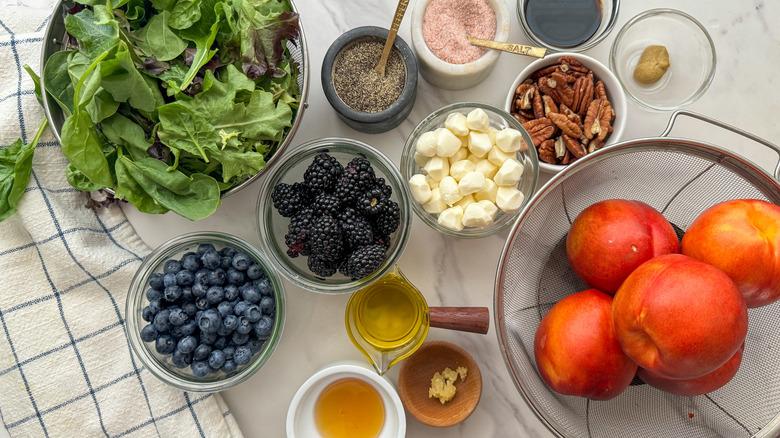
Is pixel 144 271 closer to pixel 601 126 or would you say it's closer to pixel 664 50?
pixel 601 126

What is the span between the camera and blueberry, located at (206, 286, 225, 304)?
1087 millimetres

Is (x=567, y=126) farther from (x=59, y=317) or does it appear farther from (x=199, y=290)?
(x=59, y=317)

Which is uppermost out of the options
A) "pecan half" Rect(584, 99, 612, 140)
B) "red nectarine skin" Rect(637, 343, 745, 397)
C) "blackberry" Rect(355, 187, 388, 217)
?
"pecan half" Rect(584, 99, 612, 140)

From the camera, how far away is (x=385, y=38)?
3.85ft

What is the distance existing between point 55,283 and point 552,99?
1194 millimetres

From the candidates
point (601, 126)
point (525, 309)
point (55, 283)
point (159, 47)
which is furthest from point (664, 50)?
point (55, 283)

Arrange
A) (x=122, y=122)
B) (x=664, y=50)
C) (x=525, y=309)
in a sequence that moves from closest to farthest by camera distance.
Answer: (x=122, y=122), (x=525, y=309), (x=664, y=50)

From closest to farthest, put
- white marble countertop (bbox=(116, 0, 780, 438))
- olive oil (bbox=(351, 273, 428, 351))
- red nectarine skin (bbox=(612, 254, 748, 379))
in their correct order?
1. red nectarine skin (bbox=(612, 254, 748, 379))
2. olive oil (bbox=(351, 273, 428, 351))
3. white marble countertop (bbox=(116, 0, 780, 438))

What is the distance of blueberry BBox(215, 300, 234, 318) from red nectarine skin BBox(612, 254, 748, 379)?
751mm

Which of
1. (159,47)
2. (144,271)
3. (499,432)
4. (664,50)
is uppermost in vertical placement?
(664,50)

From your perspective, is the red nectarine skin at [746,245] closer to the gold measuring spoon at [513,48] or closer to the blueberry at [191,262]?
the gold measuring spoon at [513,48]

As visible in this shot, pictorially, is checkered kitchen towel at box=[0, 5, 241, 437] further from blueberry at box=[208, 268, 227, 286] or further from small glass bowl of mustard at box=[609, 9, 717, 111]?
small glass bowl of mustard at box=[609, 9, 717, 111]

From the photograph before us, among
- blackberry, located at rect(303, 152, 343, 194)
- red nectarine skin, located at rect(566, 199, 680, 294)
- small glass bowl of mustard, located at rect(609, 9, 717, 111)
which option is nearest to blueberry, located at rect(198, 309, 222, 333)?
blackberry, located at rect(303, 152, 343, 194)

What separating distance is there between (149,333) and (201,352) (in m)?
0.12
